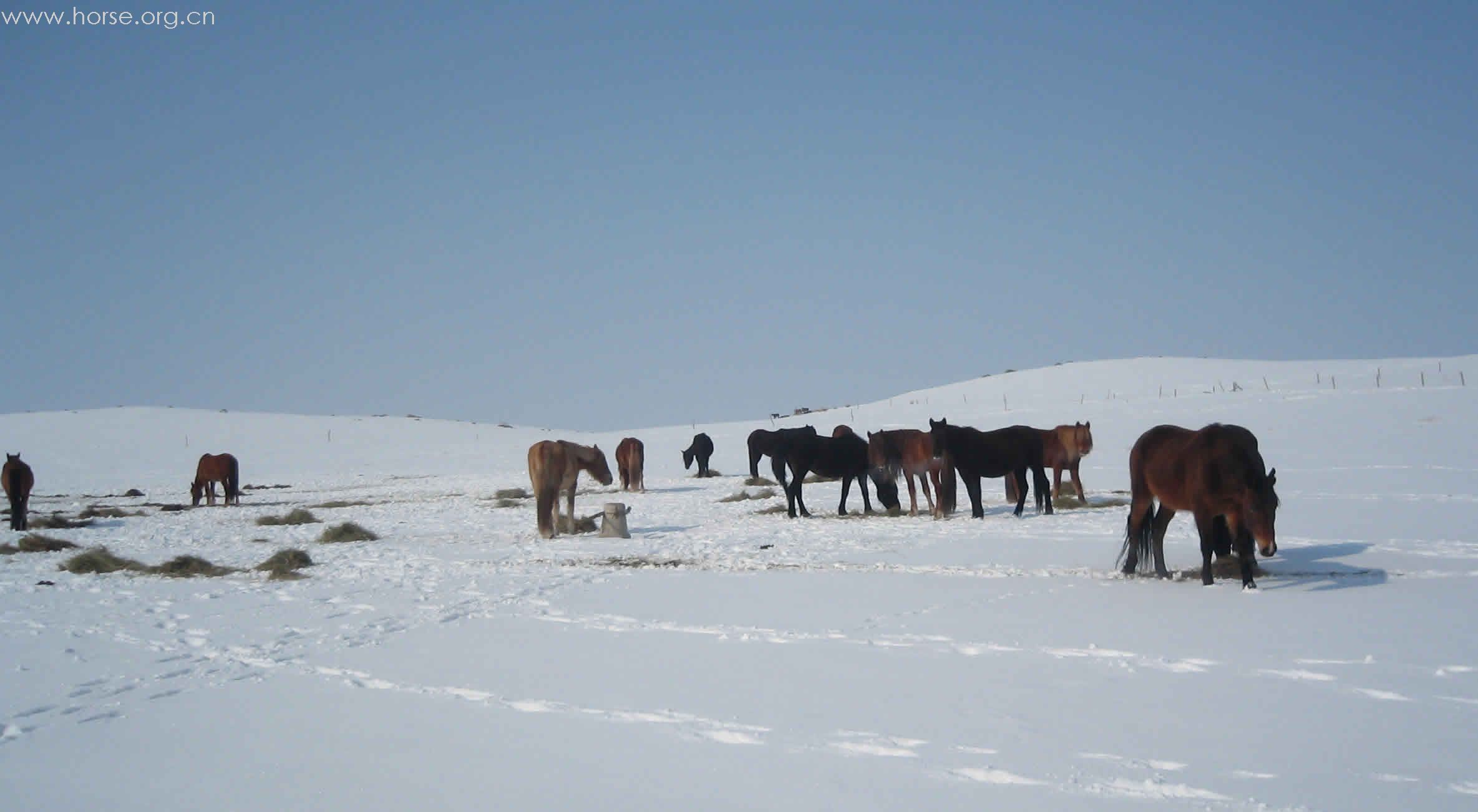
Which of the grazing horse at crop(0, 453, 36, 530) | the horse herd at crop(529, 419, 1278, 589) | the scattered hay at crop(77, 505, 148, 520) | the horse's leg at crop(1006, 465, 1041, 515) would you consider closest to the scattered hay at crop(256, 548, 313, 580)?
the horse herd at crop(529, 419, 1278, 589)

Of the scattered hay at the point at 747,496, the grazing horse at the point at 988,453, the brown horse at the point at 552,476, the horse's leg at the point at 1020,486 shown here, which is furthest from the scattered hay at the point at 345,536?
the horse's leg at the point at 1020,486

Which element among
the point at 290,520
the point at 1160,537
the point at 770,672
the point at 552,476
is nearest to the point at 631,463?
the point at 290,520

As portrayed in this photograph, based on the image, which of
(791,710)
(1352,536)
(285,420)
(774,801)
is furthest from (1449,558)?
(285,420)

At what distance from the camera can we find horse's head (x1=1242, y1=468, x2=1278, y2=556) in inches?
409

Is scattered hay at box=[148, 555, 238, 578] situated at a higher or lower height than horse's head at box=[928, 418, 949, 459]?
lower

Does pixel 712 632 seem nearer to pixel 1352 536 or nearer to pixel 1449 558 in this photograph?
pixel 1449 558

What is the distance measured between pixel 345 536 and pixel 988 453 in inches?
422

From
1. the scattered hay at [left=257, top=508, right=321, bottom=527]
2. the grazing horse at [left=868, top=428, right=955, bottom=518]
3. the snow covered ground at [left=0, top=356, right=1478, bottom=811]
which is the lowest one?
the snow covered ground at [left=0, top=356, right=1478, bottom=811]

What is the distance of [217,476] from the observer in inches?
1158

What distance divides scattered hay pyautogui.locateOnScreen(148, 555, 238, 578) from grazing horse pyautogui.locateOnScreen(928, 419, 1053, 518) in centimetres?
1080

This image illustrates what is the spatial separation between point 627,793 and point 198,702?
3.46 metres

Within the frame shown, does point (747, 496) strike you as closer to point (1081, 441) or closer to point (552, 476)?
point (552, 476)

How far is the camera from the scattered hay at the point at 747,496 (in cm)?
2500

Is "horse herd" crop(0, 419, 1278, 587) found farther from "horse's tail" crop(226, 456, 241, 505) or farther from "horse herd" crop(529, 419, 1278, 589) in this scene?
"horse's tail" crop(226, 456, 241, 505)
